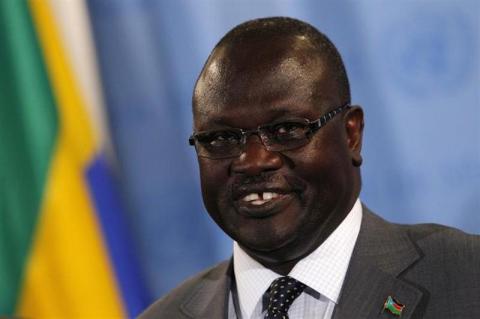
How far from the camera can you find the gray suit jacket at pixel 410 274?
2.14 metres

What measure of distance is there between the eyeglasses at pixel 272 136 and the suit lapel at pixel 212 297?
41 cm

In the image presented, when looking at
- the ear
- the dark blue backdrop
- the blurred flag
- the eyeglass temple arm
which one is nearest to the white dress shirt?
the ear

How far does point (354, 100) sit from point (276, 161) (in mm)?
1226

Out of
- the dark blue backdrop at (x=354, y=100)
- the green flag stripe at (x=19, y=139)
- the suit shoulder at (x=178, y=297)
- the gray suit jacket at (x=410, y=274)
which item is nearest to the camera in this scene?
the gray suit jacket at (x=410, y=274)

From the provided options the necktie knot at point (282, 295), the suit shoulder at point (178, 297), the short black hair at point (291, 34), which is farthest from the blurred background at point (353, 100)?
the necktie knot at point (282, 295)

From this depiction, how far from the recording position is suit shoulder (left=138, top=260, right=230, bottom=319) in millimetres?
2572

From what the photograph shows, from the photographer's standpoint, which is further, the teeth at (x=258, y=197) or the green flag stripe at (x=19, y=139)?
the green flag stripe at (x=19, y=139)

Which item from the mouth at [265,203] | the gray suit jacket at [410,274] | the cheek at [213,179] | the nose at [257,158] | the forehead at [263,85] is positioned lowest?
the gray suit jacket at [410,274]

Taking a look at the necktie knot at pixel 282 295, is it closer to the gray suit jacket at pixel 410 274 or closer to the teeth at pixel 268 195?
the gray suit jacket at pixel 410 274

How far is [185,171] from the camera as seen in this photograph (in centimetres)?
352

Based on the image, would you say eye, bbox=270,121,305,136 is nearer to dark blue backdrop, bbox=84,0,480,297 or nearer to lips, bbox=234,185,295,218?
lips, bbox=234,185,295,218

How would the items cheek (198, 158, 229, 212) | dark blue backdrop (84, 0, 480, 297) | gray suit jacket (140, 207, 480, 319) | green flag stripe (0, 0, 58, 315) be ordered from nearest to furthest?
gray suit jacket (140, 207, 480, 319) → cheek (198, 158, 229, 212) → dark blue backdrop (84, 0, 480, 297) → green flag stripe (0, 0, 58, 315)

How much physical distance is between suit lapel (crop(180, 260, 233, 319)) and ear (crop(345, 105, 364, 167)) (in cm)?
49

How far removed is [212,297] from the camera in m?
2.51
